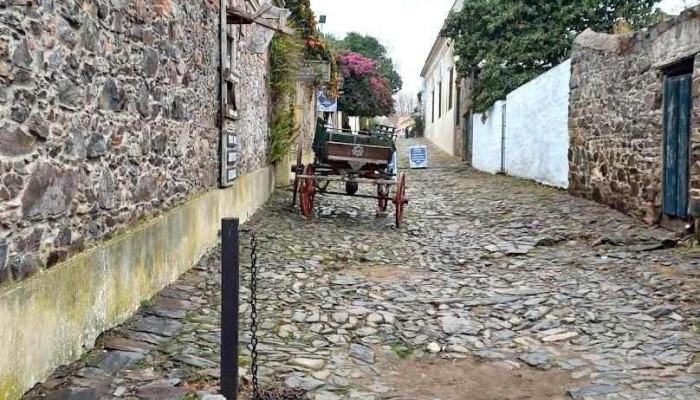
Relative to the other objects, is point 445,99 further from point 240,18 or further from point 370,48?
point 240,18

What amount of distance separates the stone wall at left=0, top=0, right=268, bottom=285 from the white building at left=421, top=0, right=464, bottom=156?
52.1 feet

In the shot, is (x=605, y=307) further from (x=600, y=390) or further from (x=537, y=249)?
(x=537, y=249)

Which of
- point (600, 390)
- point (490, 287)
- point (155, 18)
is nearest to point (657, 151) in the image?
point (490, 287)

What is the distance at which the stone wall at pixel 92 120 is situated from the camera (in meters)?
3.09

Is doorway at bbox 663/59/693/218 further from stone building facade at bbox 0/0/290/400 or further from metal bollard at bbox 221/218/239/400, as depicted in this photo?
metal bollard at bbox 221/218/239/400

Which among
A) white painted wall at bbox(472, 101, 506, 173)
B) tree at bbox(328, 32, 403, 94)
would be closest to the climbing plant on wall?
white painted wall at bbox(472, 101, 506, 173)

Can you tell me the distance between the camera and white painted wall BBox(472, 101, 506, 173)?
17.0 m

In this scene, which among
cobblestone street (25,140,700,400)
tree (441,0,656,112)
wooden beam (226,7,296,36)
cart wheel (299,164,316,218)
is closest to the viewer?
cobblestone street (25,140,700,400)

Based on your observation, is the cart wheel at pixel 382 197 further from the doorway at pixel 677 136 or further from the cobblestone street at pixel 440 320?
the doorway at pixel 677 136

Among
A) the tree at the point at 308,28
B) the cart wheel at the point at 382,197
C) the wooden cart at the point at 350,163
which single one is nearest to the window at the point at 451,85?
the tree at the point at 308,28

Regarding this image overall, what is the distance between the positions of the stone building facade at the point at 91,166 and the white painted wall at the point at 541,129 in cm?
752

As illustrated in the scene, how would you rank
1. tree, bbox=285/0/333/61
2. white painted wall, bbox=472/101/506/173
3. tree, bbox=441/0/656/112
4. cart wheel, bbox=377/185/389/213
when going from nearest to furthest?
1. cart wheel, bbox=377/185/389/213
2. tree, bbox=285/0/333/61
3. tree, bbox=441/0/656/112
4. white painted wall, bbox=472/101/506/173

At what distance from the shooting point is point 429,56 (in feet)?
120

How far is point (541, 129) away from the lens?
13.6 m
